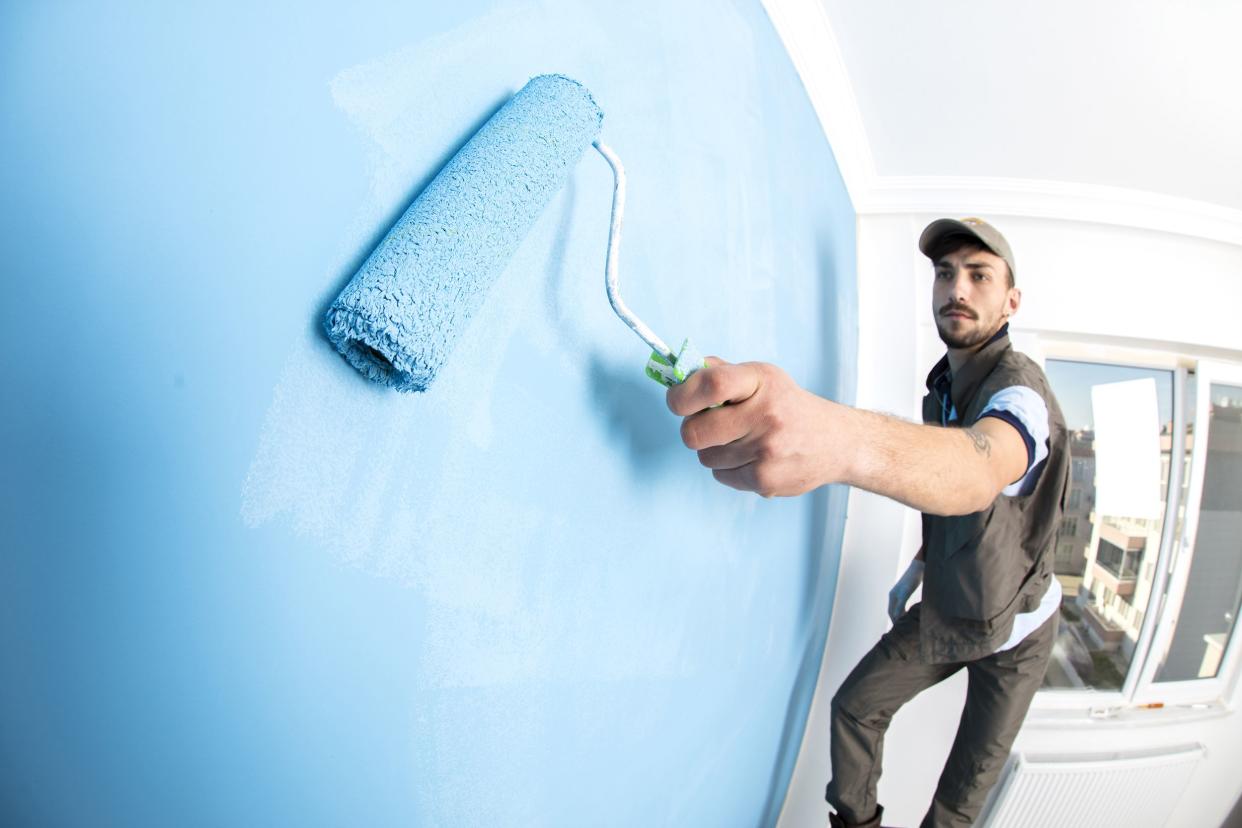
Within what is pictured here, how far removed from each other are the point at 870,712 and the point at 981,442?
81 centimetres

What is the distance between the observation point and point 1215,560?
199cm

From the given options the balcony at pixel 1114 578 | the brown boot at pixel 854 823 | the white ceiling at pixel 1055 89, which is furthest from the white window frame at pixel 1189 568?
the brown boot at pixel 854 823

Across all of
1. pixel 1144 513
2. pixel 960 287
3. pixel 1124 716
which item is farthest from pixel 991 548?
pixel 1124 716

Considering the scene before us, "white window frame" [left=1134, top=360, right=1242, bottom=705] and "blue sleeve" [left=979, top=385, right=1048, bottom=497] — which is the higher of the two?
"white window frame" [left=1134, top=360, right=1242, bottom=705]

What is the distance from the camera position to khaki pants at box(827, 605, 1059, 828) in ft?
3.71

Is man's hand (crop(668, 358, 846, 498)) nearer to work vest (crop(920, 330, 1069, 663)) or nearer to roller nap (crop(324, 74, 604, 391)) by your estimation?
roller nap (crop(324, 74, 604, 391))

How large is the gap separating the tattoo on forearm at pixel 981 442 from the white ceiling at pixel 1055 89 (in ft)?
3.01

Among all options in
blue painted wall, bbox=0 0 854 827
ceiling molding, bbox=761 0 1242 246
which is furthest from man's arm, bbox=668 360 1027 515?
ceiling molding, bbox=761 0 1242 246

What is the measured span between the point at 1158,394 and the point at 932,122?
142 centimetres

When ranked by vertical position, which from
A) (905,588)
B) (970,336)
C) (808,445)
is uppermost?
(970,336)

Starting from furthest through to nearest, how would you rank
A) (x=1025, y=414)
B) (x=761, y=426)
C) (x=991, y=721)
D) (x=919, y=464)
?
(x=991, y=721), (x=1025, y=414), (x=919, y=464), (x=761, y=426)

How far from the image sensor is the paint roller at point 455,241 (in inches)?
11.4

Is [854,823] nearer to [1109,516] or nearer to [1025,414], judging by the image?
[1025,414]

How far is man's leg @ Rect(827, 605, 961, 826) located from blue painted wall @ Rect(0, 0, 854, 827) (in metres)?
0.82
